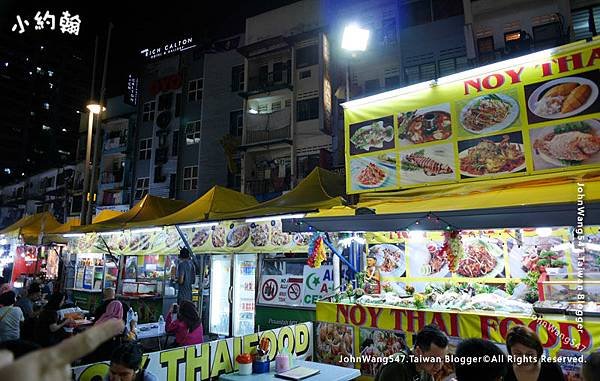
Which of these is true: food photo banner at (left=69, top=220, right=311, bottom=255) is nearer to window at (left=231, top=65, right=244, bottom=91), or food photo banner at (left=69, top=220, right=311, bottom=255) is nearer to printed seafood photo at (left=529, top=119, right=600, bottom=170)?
printed seafood photo at (left=529, top=119, right=600, bottom=170)

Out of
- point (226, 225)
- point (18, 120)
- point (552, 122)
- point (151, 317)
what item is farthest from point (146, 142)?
point (18, 120)

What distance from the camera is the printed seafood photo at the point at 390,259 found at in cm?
852

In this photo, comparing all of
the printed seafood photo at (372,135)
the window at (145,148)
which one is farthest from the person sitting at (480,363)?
the window at (145,148)

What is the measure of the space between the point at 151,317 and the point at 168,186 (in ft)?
48.3

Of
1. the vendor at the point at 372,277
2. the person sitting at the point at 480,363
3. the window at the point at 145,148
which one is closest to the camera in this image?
the person sitting at the point at 480,363

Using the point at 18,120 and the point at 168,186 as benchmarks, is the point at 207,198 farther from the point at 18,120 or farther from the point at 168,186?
the point at 18,120

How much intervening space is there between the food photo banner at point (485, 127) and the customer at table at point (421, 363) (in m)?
3.54

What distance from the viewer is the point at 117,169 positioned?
3105 cm

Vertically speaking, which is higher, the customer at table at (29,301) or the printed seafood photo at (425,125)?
the printed seafood photo at (425,125)

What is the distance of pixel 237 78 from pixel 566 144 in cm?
2289

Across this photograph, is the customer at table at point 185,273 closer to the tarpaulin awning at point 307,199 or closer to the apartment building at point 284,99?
the tarpaulin awning at point 307,199

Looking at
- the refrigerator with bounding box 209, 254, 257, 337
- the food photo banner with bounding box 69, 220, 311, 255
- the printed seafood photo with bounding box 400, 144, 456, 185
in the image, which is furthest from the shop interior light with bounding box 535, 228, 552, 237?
the refrigerator with bounding box 209, 254, 257, 337

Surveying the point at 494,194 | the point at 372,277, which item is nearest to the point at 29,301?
the point at 372,277

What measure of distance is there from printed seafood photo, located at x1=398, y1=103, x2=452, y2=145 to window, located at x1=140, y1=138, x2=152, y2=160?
2548 centimetres
